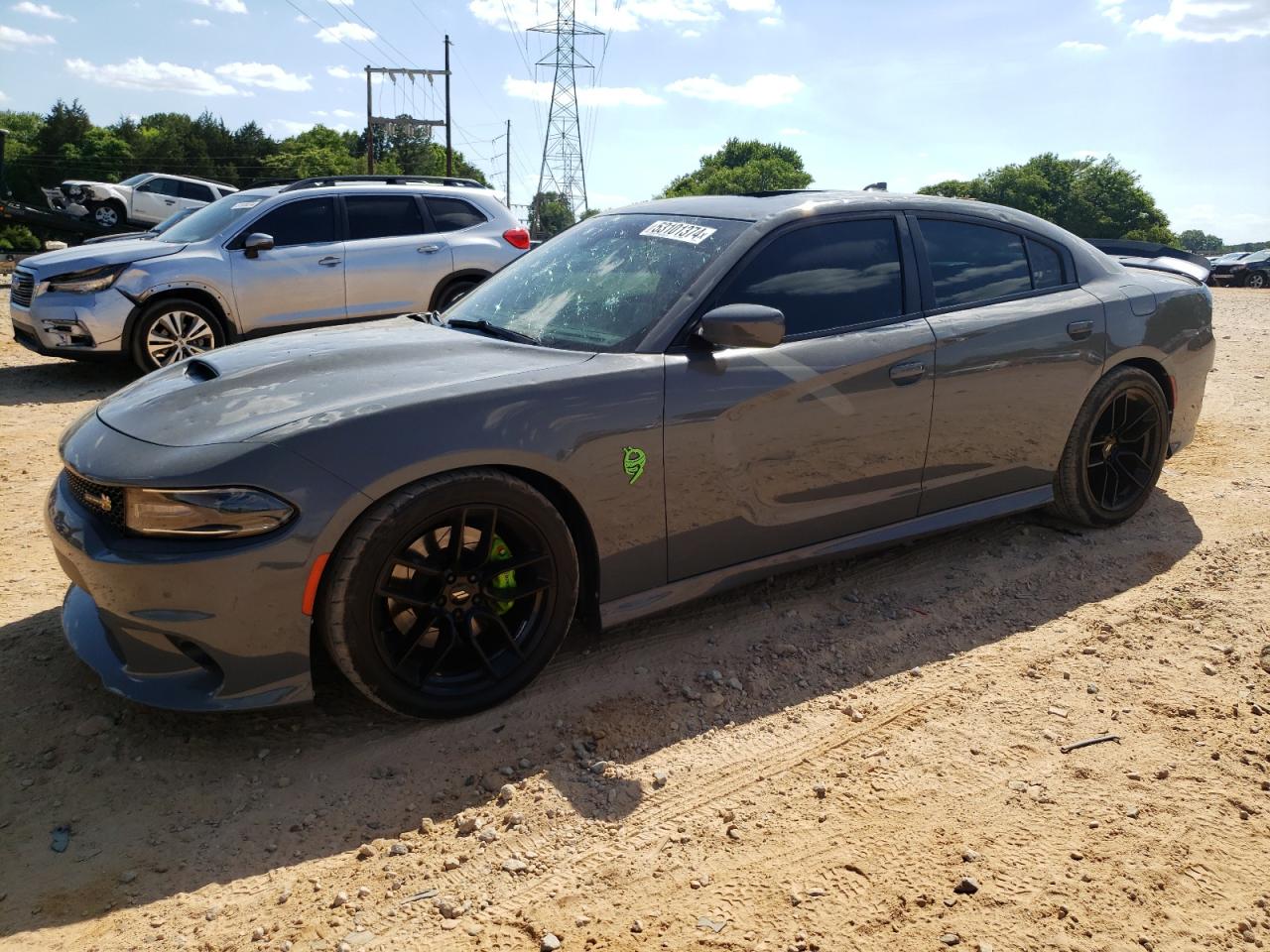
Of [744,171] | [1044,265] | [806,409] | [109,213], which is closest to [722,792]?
[806,409]

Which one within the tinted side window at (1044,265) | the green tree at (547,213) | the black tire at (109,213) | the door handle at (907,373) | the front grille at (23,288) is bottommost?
the door handle at (907,373)

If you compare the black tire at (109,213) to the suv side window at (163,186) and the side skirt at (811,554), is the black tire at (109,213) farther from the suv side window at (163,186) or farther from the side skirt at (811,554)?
the side skirt at (811,554)

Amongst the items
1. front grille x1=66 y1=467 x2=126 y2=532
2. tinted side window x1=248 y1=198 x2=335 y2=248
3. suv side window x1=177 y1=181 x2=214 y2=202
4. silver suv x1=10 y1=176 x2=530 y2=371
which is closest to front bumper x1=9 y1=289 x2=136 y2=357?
silver suv x1=10 y1=176 x2=530 y2=371

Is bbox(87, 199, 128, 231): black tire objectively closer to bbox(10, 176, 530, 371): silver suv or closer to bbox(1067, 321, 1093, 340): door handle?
bbox(10, 176, 530, 371): silver suv

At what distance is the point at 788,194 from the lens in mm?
4168

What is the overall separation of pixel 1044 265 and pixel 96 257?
745 centimetres

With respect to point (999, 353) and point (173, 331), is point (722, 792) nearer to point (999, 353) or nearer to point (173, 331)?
point (999, 353)

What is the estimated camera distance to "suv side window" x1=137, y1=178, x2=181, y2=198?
22828mm

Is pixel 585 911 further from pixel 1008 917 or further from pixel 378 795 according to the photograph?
pixel 1008 917

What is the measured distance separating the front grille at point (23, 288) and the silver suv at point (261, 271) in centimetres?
2

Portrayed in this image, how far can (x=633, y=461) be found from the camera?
10.5ft

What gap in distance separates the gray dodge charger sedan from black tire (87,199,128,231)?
2162 cm

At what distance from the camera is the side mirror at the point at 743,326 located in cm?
322

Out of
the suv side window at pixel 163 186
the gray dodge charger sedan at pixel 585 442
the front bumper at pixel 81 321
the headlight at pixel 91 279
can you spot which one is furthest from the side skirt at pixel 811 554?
→ the suv side window at pixel 163 186
